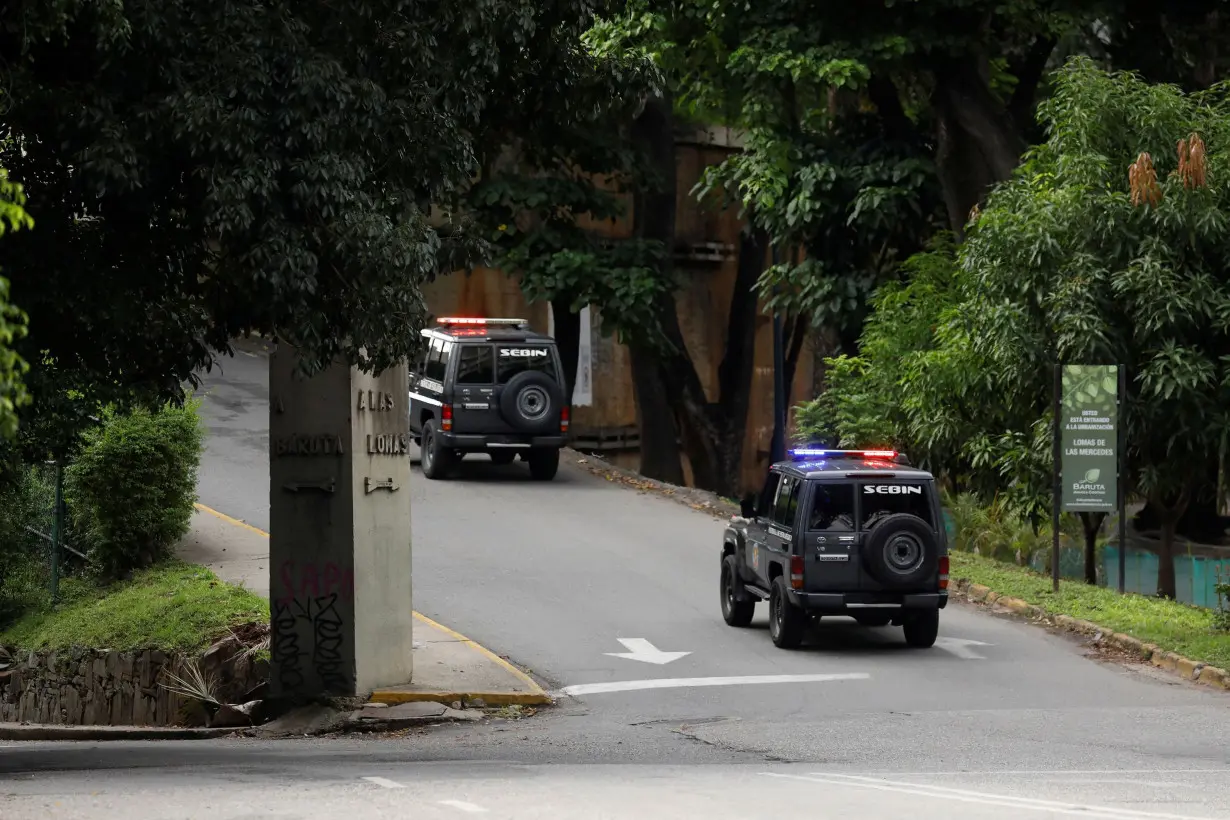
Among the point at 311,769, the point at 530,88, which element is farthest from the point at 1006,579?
the point at 311,769

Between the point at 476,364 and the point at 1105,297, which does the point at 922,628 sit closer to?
the point at 1105,297

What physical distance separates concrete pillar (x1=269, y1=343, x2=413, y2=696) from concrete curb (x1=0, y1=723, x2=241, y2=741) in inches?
32.1

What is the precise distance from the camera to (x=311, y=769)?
38.8 feet

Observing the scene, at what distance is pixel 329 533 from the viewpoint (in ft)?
52.4

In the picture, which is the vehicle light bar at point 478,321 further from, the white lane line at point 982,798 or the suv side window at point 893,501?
the white lane line at point 982,798

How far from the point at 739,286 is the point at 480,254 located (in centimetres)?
2586

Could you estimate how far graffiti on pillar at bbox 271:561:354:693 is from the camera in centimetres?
1598

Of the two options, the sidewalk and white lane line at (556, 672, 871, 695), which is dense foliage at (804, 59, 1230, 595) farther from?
the sidewalk

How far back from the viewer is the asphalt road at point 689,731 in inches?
389

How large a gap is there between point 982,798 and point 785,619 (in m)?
8.08

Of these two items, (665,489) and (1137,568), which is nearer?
(1137,568)

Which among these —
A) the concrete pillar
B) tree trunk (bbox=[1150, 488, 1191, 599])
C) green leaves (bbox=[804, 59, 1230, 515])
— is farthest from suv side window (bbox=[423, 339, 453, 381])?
the concrete pillar

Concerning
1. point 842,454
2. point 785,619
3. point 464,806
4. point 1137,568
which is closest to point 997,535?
point 1137,568

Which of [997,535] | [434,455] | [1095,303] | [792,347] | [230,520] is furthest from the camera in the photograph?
[792,347]
